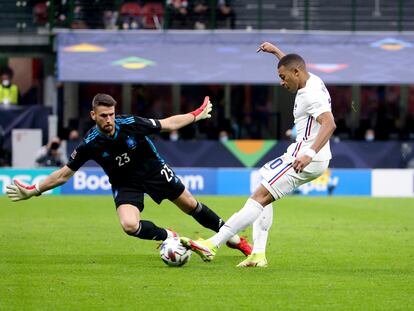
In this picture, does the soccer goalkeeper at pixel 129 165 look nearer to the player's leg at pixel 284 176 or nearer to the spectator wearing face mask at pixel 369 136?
the player's leg at pixel 284 176

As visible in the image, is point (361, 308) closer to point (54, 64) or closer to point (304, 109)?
point (304, 109)

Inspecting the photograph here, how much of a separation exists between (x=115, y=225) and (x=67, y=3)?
15.8 m

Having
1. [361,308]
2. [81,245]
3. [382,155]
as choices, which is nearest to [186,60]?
[382,155]

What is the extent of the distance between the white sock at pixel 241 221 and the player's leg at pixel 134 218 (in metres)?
0.79

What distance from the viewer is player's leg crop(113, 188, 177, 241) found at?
11891mm

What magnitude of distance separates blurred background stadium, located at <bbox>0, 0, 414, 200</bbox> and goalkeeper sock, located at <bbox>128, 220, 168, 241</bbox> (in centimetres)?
1687

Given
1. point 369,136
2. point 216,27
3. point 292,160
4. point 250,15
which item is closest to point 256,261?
point 292,160

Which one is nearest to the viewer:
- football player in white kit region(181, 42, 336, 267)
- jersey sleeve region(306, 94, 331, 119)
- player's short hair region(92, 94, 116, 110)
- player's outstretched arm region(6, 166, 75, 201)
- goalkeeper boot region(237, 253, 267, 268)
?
jersey sleeve region(306, 94, 331, 119)

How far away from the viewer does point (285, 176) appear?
11445mm

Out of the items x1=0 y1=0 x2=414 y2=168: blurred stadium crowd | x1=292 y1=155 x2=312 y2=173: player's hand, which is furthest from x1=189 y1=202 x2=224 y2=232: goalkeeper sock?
x1=0 y1=0 x2=414 y2=168: blurred stadium crowd

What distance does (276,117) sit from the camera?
33.5m

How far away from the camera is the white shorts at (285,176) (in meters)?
11.4

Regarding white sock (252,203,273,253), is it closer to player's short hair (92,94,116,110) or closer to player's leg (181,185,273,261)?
player's leg (181,185,273,261)

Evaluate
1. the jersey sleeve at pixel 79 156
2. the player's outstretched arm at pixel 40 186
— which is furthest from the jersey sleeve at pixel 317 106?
the player's outstretched arm at pixel 40 186
